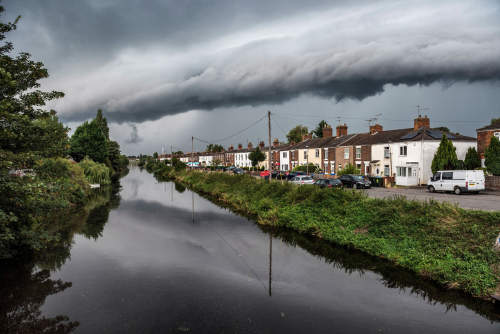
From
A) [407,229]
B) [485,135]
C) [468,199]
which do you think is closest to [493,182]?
[485,135]

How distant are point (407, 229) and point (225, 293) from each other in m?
8.61

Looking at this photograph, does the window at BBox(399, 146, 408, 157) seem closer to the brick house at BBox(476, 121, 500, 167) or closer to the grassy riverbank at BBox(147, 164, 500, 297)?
the brick house at BBox(476, 121, 500, 167)

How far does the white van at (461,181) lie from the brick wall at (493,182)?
4991 millimetres

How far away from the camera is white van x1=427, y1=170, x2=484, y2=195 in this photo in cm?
2744

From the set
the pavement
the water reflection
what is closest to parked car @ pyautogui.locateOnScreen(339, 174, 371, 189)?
the pavement

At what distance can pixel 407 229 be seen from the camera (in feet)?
45.1

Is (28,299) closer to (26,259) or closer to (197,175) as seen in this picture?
(26,259)

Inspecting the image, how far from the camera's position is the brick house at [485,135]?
37.0 metres

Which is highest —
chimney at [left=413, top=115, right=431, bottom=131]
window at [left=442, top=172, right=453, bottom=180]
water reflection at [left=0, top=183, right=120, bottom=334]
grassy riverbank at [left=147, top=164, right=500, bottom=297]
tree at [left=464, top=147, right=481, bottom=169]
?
chimney at [left=413, top=115, right=431, bottom=131]

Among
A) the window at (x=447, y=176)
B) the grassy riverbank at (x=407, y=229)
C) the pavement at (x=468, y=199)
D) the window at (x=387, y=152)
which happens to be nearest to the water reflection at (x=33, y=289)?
the grassy riverbank at (x=407, y=229)

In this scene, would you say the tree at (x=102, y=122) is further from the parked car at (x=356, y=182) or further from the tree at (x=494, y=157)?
the tree at (x=494, y=157)

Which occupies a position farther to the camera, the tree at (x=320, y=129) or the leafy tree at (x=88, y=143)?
the tree at (x=320, y=129)

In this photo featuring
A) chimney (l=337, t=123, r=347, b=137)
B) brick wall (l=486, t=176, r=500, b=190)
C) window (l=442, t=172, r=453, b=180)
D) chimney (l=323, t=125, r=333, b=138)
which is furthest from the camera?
chimney (l=323, t=125, r=333, b=138)

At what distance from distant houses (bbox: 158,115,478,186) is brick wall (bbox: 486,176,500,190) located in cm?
718
